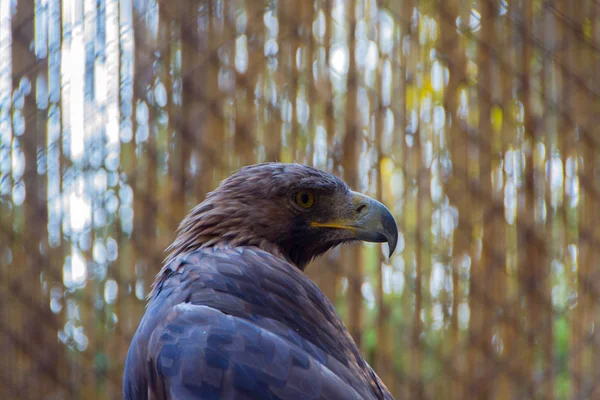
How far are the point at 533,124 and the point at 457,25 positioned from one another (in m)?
0.64

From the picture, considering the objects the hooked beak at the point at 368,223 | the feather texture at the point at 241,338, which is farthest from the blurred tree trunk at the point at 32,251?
the hooked beak at the point at 368,223

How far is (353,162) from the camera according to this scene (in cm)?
345

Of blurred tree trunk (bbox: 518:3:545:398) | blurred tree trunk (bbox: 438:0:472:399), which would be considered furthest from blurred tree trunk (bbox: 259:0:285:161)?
blurred tree trunk (bbox: 518:3:545:398)

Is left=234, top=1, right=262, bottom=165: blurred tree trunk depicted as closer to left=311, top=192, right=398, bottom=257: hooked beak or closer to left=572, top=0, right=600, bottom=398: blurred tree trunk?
left=311, top=192, right=398, bottom=257: hooked beak

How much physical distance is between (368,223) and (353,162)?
4.51 ft

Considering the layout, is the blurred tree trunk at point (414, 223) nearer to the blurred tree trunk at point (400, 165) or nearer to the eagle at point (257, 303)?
the blurred tree trunk at point (400, 165)

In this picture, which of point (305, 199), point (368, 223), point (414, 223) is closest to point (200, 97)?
point (414, 223)

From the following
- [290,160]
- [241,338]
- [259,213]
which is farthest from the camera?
[290,160]

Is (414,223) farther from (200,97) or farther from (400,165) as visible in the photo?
(200,97)

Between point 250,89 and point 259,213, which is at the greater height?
point 250,89

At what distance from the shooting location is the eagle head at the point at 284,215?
209cm

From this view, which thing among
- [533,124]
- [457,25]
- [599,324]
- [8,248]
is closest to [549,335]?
[599,324]

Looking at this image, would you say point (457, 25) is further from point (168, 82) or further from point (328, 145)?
point (168, 82)

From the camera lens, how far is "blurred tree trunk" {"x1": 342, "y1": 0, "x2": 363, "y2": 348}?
11.3 feet
